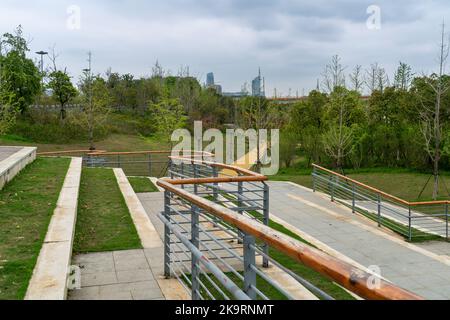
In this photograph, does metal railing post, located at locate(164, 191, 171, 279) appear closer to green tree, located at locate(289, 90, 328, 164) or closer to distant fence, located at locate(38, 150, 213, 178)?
distant fence, located at locate(38, 150, 213, 178)

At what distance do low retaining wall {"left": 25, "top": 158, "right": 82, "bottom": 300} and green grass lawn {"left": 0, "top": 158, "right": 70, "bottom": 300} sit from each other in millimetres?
74

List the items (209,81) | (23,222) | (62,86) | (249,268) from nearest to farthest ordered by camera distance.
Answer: (249,268) < (23,222) < (62,86) < (209,81)

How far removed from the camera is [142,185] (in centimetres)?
1185

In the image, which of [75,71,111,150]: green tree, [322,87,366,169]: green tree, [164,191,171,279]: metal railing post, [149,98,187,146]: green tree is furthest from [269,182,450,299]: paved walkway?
[75,71,111,150]: green tree

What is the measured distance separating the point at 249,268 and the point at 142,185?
380 inches

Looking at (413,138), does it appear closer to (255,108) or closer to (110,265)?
(255,108)

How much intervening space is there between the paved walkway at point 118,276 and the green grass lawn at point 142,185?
5.55m

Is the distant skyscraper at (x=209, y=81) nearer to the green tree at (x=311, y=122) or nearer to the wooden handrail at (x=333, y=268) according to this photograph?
the green tree at (x=311, y=122)

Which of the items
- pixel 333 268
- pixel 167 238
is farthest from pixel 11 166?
pixel 333 268

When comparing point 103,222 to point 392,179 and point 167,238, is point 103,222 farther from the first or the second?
point 392,179

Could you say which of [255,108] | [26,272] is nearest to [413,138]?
[255,108]

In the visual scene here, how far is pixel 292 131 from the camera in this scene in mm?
26500

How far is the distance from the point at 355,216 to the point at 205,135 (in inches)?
898
